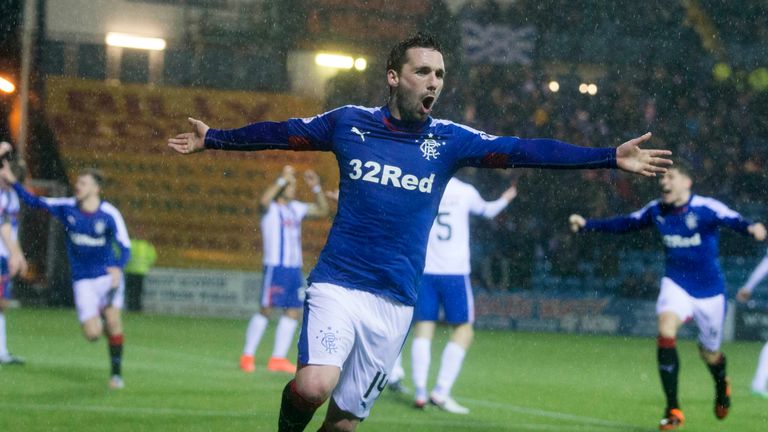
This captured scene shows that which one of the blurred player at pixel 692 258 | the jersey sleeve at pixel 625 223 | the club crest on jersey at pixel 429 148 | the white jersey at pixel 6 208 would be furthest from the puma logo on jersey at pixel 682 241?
the white jersey at pixel 6 208

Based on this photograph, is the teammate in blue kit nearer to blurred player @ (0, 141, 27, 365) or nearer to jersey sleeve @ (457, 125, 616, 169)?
jersey sleeve @ (457, 125, 616, 169)

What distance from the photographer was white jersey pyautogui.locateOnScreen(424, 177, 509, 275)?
10406 millimetres

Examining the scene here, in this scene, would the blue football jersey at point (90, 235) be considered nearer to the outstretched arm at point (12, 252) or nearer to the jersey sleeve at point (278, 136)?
the outstretched arm at point (12, 252)

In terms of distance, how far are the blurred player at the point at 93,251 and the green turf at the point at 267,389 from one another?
663 millimetres

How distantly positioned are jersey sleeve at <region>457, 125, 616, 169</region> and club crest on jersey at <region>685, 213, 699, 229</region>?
424cm

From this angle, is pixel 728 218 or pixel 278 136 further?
pixel 728 218

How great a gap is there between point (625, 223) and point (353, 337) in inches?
195

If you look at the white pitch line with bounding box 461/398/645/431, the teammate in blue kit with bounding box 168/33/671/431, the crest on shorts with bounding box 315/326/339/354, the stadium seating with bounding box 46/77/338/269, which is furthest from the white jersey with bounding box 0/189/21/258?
the stadium seating with bounding box 46/77/338/269

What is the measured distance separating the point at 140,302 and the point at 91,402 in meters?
13.1

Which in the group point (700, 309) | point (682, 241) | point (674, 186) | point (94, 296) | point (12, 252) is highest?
point (674, 186)

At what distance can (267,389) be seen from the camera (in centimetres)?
1110

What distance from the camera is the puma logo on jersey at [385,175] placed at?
18.8 feet

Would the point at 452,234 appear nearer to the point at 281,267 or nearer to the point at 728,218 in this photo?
the point at 728,218

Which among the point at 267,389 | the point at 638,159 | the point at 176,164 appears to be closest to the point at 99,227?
the point at 267,389
